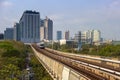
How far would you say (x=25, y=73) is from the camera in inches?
2896

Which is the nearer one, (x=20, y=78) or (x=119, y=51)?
(x=20, y=78)

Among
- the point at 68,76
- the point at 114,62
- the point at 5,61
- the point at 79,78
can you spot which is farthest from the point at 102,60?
the point at 5,61

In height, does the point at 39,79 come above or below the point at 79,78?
below

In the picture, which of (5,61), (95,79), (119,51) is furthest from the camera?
(119,51)

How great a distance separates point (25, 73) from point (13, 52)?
147ft

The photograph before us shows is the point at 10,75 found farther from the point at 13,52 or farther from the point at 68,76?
the point at 13,52

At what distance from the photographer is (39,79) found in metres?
74.1

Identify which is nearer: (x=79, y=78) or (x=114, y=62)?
(x=79, y=78)

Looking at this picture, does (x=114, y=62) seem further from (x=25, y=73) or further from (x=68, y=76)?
(x=25, y=73)

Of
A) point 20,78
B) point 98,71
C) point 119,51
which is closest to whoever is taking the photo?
point 98,71

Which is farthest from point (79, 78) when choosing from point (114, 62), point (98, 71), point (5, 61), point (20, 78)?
point (5, 61)

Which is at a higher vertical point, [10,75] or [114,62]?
[114,62]

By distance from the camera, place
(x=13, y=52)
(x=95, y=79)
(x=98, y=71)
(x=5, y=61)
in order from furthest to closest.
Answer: (x=13, y=52) → (x=5, y=61) → (x=98, y=71) → (x=95, y=79)

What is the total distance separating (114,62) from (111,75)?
54.9 ft
